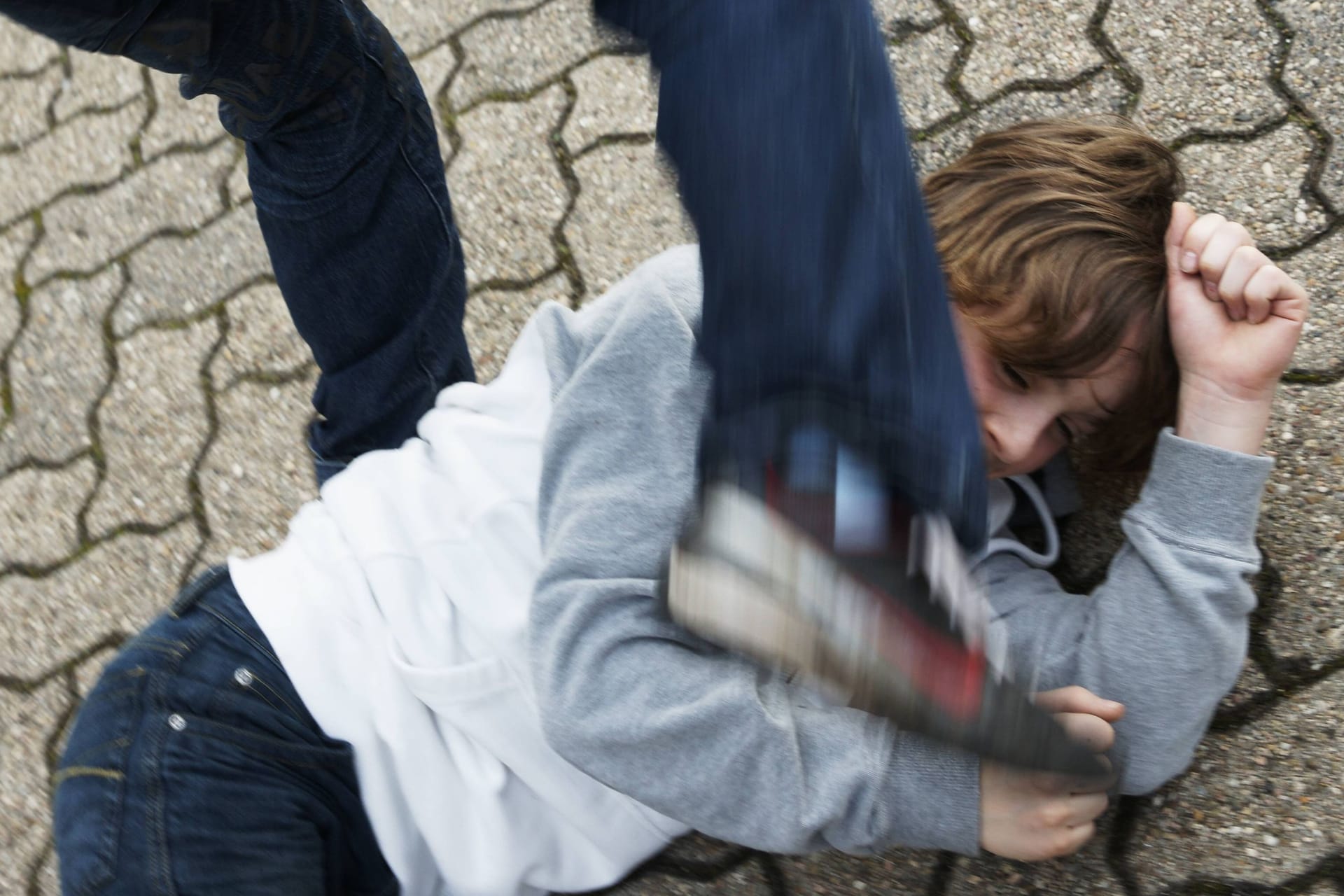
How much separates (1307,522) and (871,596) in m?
0.86

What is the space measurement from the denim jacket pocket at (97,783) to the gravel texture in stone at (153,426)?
1.75ft

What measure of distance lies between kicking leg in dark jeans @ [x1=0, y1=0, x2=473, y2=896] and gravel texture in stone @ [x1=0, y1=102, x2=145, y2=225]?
36.3 inches

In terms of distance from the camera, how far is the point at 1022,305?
46.5 inches

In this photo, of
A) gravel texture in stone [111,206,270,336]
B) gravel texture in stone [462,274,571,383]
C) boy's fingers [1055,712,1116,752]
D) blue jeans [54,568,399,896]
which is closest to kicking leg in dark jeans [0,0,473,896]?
blue jeans [54,568,399,896]

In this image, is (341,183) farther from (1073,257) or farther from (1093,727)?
(1093,727)

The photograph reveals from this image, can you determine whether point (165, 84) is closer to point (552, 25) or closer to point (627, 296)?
point (552, 25)

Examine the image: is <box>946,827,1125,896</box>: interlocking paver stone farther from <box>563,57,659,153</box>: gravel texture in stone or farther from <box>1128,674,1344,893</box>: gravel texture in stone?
<box>563,57,659,153</box>: gravel texture in stone

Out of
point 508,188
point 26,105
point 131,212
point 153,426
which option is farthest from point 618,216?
point 26,105

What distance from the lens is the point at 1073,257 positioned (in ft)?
3.93

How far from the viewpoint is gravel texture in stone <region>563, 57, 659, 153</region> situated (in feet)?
6.31

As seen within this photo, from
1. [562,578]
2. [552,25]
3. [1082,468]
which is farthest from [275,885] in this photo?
[552,25]

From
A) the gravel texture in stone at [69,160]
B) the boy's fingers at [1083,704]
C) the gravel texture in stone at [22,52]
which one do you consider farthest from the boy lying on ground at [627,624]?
the gravel texture in stone at [22,52]

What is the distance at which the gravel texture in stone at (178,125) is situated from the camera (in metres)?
2.13

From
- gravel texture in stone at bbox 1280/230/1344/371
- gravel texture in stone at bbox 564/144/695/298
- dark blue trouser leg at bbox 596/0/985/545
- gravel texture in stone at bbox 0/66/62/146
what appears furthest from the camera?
gravel texture in stone at bbox 0/66/62/146
